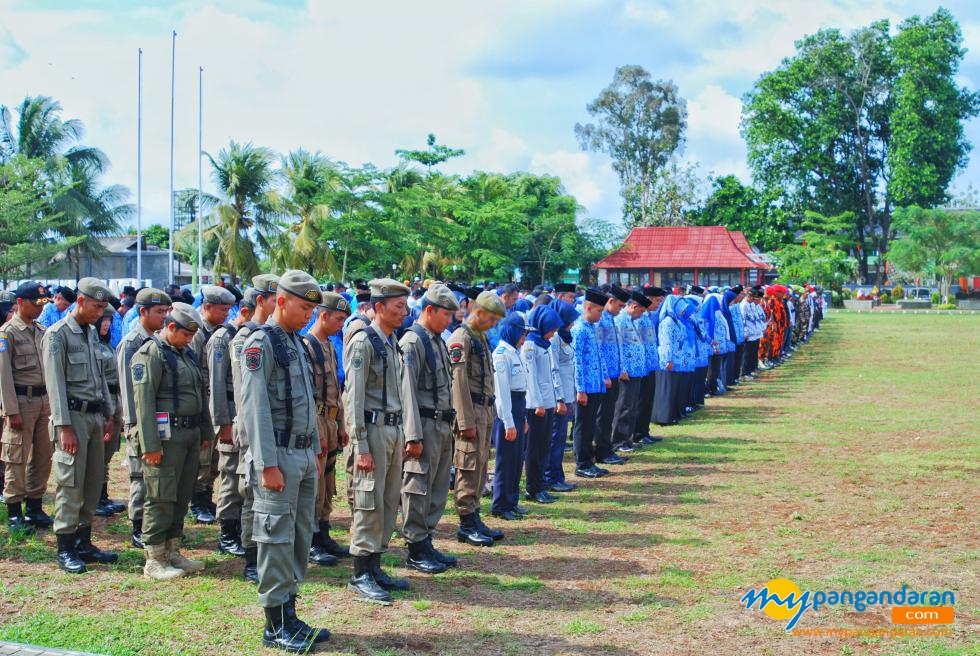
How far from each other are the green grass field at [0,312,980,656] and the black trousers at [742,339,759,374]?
342 inches

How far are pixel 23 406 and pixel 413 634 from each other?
13.9ft

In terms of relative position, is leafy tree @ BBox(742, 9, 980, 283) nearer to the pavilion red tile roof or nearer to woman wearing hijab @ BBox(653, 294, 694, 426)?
the pavilion red tile roof

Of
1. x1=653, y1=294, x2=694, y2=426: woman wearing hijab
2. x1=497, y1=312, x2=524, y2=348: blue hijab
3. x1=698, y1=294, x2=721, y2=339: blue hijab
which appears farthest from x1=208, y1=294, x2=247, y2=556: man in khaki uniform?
x1=698, y1=294, x2=721, y2=339: blue hijab

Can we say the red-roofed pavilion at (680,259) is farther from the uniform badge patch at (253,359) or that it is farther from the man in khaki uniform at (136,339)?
the uniform badge patch at (253,359)

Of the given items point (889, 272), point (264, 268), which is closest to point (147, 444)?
point (264, 268)

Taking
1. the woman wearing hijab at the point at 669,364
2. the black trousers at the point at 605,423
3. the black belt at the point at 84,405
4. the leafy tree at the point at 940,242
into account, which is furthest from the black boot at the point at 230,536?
the leafy tree at the point at 940,242

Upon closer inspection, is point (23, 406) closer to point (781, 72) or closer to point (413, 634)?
point (413, 634)

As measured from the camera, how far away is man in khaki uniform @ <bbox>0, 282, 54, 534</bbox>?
7457mm

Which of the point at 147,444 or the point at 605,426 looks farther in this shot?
the point at 605,426

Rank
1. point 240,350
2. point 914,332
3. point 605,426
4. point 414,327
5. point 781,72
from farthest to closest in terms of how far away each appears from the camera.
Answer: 1. point 781,72
2. point 914,332
3. point 605,426
4. point 414,327
5. point 240,350

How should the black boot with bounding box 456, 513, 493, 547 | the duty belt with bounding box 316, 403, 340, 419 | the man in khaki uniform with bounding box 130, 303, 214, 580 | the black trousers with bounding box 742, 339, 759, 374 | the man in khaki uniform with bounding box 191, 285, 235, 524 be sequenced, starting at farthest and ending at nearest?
the black trousers with bounding box 742, 339, 759, 374, the man in khaki uniform with bounding box 191, 285, 235, 524, the black boot with bounding box 456, 513, 493, 547, the duty belt with bounding box 316, 403, 340, 419, the man in khaki uniform with bounding box 130, 303, 214, 580

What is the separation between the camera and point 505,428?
25.2 feet

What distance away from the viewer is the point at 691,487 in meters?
9.27

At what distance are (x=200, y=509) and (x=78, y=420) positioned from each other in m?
1.63
